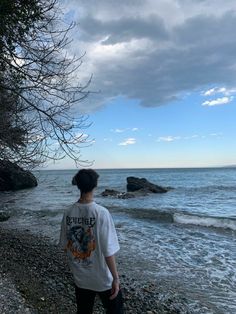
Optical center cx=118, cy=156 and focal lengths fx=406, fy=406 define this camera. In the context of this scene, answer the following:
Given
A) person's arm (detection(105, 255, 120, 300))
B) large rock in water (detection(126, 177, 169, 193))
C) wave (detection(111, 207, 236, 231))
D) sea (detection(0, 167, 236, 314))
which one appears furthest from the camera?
large rock in water (detection(126, 177, 169, 193))

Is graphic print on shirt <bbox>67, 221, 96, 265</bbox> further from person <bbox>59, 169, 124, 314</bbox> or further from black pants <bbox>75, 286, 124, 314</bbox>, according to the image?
black pants <bbox>75, 286, 124, 314</bbox>

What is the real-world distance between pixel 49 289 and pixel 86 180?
182 inches

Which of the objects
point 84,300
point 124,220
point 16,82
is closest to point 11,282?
point 84,300

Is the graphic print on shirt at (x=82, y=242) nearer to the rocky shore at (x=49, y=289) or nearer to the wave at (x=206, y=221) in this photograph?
the rocky shore at (x=49, y=289)

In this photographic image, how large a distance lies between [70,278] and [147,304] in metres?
1.81

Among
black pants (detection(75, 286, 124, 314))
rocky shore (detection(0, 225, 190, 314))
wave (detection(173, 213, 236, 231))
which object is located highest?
black pants (detection(75, 286, 124, 314))

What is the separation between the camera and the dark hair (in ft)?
13.0

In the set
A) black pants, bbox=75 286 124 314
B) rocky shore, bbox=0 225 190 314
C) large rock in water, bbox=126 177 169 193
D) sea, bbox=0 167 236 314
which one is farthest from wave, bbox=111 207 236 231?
large rock in water, bbox=126 177 169 193

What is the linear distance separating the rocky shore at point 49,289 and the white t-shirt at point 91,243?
2.45 metres

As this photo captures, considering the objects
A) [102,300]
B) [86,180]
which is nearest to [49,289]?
[102,300]

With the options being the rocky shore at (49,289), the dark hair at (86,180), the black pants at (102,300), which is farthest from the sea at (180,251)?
the dark hair at (86,180)

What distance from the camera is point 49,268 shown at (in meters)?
9.53

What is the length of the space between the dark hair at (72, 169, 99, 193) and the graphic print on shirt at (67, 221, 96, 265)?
368 mm

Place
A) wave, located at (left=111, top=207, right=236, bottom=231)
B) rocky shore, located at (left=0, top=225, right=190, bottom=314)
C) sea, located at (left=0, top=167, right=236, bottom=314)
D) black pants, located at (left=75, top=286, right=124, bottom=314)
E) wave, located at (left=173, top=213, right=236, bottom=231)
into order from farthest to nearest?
wave, located at (left=111, top=207, right=236, bottom=231) < wave, located at (left=173, top=213, right=236, bottom=231) < sea, located at (left=0, top=167, right=236, bottom=314) < rocky shore, located at (left=0, top=225, right=190, bottom=314) < black pants, located at (left=75, top=286, right=124, bottom=314)
